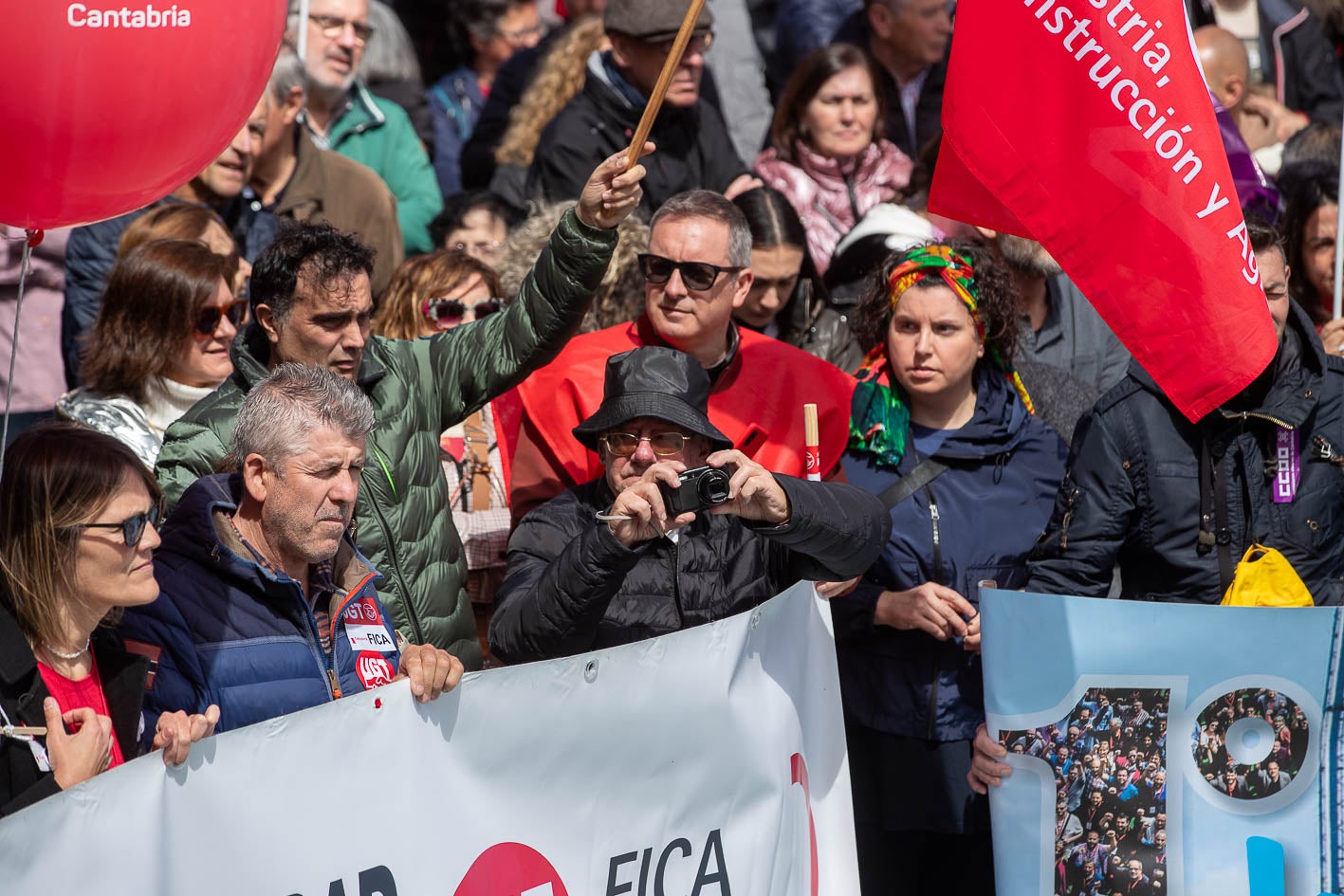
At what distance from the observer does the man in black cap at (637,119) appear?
6.48 meters

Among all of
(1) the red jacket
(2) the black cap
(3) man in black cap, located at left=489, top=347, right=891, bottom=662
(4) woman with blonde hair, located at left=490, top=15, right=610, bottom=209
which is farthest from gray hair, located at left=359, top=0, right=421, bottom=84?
(3) man in black cap, located at left=489, top=347, right=891, bottom=662

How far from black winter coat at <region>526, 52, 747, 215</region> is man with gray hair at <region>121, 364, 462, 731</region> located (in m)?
3.25

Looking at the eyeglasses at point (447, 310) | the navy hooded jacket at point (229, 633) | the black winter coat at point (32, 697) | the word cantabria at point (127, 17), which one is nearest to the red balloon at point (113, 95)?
the word cantabria at point (127, 17)

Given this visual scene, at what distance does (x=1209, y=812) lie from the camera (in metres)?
3.77

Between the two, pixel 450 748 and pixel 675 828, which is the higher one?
pixel 450 748

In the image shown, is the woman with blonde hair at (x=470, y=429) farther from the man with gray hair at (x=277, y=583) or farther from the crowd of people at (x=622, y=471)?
the man with gray hair at (x=277, y=583)

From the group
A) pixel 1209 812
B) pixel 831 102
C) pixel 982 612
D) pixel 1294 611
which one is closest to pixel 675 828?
pixel 982 612

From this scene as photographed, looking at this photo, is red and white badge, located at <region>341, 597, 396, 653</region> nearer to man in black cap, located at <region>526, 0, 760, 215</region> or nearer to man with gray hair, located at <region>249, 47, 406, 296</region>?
man with gray hair, located at <region>249, 47, 406, 296</region>

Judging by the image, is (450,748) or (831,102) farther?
(831,102)

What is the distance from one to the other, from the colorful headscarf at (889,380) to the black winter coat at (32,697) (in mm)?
2123

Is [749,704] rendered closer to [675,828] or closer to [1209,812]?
[675,828]

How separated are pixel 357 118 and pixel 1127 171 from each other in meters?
4.48

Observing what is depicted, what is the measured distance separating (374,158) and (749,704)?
14.6ft

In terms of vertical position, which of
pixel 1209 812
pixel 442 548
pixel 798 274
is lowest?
pixel 1209 812
